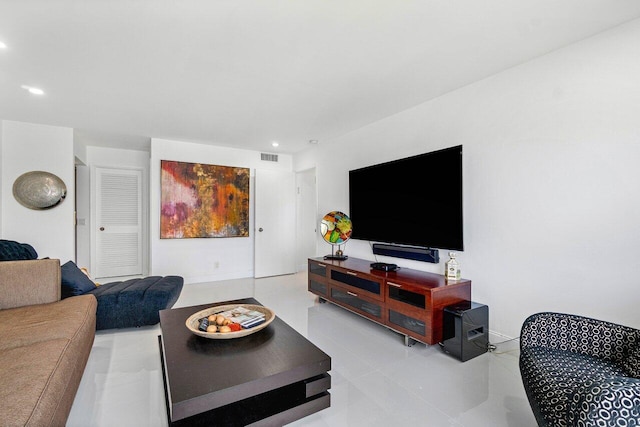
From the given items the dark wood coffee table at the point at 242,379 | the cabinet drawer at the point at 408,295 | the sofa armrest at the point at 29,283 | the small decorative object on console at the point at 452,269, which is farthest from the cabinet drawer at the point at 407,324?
the sofa armrest at the point at 29,283

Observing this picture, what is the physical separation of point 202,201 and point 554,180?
4574 mm

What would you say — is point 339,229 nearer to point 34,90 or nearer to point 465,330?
→ point 465,330

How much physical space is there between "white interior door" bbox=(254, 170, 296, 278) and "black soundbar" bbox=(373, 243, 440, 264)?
232 centimetres

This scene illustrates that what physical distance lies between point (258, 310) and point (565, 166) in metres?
2.43

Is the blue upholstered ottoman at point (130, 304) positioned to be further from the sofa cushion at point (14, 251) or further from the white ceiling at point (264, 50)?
the white ceiling at point (264, 50)

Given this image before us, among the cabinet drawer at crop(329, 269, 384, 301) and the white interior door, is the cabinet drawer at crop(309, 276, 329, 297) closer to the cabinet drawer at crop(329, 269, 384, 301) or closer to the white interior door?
the cabinet drawer at crop(329, 269, 384, 301)

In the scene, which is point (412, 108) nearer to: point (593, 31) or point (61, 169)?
point (593, 31)

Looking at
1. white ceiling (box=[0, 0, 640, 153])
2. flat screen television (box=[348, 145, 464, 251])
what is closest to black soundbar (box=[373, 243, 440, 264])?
flat screen television (box=[348, 145, 464, 251])

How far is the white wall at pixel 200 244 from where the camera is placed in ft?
14.8

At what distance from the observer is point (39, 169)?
3.79 m

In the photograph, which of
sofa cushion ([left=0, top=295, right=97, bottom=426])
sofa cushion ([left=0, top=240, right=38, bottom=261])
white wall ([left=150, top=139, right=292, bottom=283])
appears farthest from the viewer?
white wall ([left=150, top=139, right=292, bottom=283])

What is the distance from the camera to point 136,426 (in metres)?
1.54

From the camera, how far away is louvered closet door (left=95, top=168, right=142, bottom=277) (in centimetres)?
496

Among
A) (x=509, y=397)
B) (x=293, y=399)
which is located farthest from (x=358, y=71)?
(x=509, y=397)
